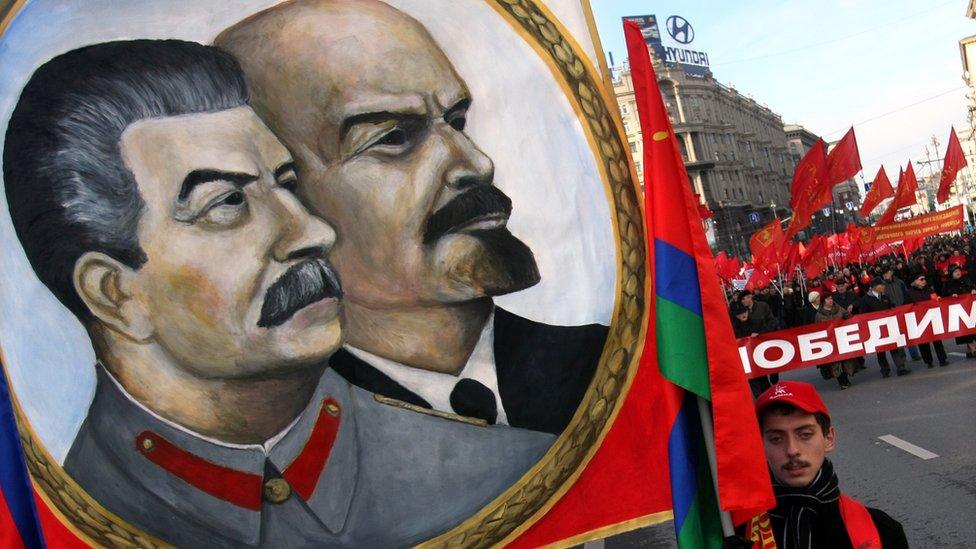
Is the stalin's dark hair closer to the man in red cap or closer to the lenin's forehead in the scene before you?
the lenin's forehead

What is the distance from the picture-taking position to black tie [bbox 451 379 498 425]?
143 inches

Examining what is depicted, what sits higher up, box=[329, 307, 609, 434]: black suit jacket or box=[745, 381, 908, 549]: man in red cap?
box=[329, 307, 609, 434]: black suit jacket

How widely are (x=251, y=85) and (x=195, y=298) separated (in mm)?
736

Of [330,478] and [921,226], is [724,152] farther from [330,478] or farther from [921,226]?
[330,478]

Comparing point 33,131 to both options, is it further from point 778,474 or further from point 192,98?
point 778,474

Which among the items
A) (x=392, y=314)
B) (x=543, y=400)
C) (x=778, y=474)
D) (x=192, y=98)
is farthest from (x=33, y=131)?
(x=778, y=474)

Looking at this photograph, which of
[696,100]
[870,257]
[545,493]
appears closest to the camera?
[545,493]

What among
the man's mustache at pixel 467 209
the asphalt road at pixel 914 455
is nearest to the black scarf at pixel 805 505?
A: the man's mustache at pixel 467 209

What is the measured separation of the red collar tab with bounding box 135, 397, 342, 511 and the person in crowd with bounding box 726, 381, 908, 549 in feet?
4.58

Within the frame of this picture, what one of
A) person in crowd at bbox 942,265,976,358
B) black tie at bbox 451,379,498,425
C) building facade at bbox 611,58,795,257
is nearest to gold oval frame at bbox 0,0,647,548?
black tie at bbox 451,379,498,425

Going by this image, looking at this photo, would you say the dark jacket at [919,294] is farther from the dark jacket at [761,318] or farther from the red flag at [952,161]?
the red flag at [952,161]

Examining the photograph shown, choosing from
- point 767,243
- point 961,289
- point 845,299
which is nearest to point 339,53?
point 845,299

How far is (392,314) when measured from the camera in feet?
12.0

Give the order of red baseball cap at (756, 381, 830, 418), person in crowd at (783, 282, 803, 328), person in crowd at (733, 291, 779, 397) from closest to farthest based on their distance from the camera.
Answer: red baseball cap at (756, 381, 830, 418) < person in crowd at (733, 291, 779, 397) < person in crowd at (783, 282, 803, 328)
